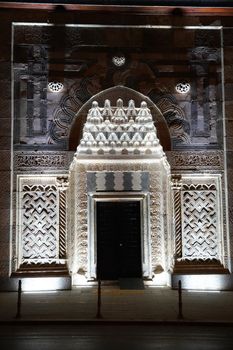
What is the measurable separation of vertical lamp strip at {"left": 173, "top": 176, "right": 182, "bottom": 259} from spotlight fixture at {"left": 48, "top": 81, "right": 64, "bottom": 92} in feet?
12.8

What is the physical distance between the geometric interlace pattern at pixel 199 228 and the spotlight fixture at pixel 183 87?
2734mm

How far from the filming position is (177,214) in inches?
485

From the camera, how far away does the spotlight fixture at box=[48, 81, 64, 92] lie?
486 inches

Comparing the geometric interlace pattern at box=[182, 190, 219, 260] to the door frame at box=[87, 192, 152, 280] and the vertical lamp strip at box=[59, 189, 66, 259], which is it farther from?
the vertical lamp strip at box=[59, 189, 66, 259]

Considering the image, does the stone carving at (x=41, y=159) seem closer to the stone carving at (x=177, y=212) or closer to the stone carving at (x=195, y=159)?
the stone carving at (x=195, y=159)

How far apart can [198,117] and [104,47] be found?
3.18m

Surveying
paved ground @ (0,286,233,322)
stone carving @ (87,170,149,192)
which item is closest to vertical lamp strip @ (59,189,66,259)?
paved ground @ (0,286,233,322)

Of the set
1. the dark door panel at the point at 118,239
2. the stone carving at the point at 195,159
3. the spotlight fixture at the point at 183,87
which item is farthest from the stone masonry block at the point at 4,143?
the spotlight fixture at the point at 183,87

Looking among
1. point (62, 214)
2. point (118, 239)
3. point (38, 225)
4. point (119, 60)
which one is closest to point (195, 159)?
point (118, 239)

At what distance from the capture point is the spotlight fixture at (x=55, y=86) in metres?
12.4

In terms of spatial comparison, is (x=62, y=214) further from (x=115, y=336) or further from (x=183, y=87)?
(x=115, y=336)

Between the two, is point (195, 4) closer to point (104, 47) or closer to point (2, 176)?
point (104, 47)

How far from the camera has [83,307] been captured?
32.3ft

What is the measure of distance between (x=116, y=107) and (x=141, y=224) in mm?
3403
